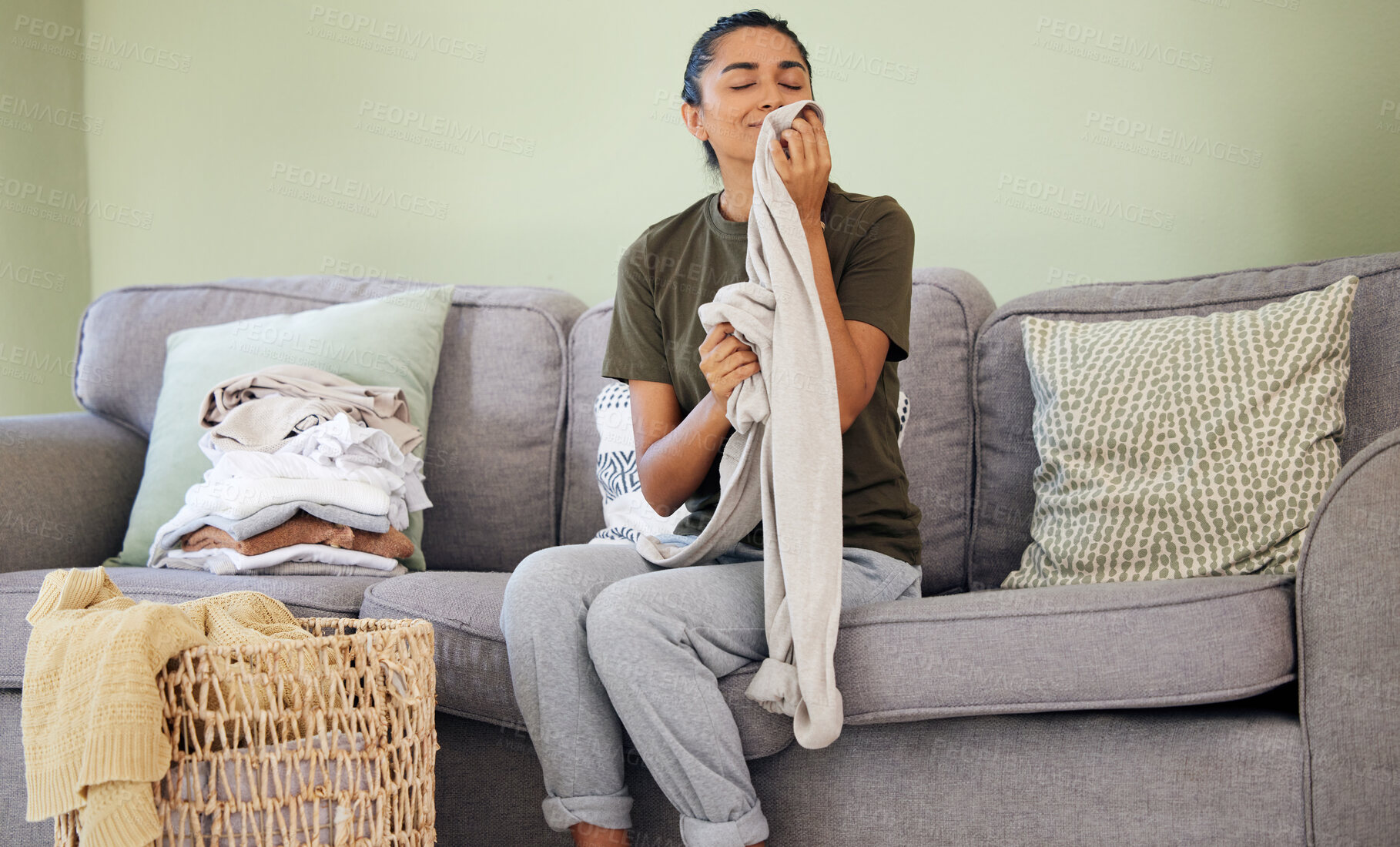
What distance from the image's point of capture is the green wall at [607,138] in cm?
188

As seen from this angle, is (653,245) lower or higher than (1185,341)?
higher

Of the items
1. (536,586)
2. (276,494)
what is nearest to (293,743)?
(536,586)

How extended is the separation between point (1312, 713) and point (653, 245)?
3.23 ft

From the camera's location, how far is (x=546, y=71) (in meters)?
2.33

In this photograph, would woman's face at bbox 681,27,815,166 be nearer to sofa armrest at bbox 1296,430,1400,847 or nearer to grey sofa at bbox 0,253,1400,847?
grey sofa at bbox 0,253,1400,847

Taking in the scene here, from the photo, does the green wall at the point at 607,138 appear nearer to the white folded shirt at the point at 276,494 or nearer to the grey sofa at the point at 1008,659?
the grey sofa at the point at 1008,659

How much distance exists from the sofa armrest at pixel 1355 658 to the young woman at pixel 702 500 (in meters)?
0.45

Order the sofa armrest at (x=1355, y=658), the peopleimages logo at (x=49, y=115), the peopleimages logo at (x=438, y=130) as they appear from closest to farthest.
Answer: the sofa armrest at (x=1355, y=658) < the peopleimages logo at (x=438, y=130) < the peopleimages logo at (x=49, y=115)

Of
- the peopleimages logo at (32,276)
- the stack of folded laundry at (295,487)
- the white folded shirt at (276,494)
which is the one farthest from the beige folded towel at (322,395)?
the peopleimages logo at (32,276)

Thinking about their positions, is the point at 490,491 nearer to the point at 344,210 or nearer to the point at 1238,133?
the point at 344,210

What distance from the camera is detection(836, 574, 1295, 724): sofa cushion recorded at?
1123mm

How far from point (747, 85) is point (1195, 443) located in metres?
0.78

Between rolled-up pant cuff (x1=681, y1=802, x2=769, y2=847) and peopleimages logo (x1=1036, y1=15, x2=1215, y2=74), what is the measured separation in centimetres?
155

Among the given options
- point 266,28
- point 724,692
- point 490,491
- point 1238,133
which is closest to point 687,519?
point 724,692
